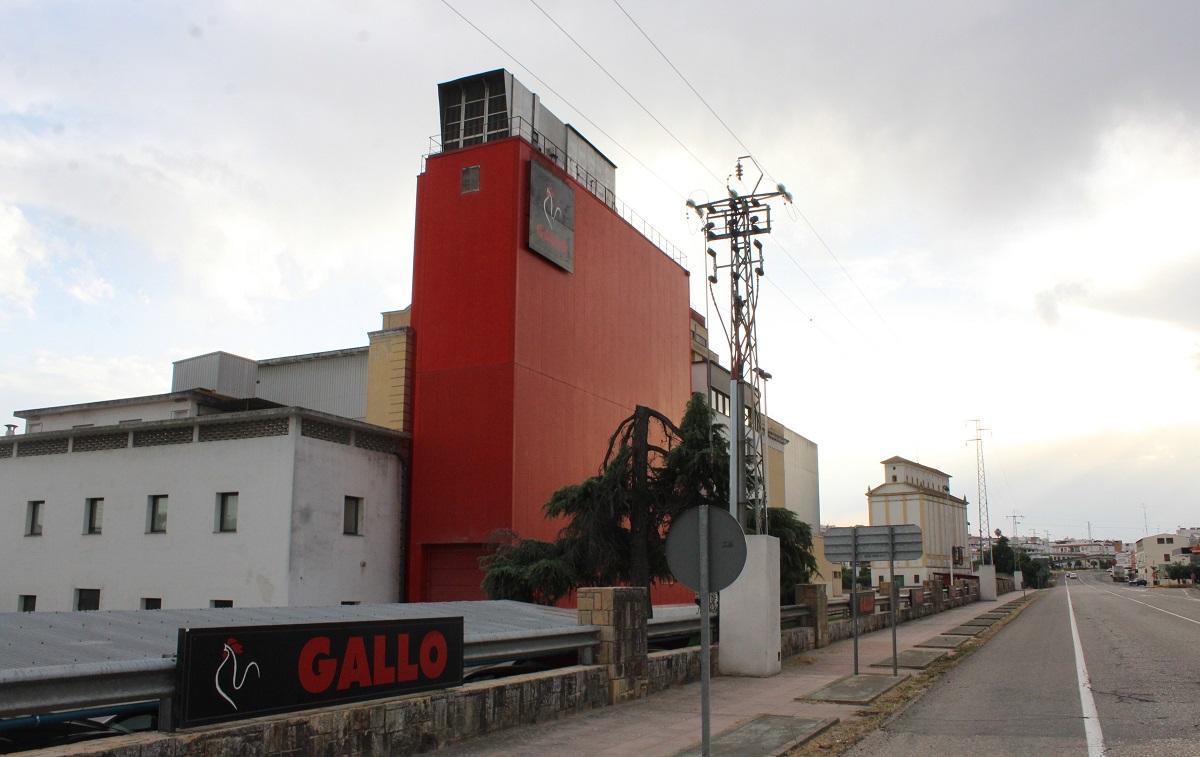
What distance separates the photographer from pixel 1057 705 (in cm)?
1212

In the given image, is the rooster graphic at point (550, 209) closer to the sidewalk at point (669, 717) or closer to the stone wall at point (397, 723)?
the sidewalk at point (669, 717)

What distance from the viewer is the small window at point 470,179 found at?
32.1 metres

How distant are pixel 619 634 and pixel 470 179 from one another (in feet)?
75.6

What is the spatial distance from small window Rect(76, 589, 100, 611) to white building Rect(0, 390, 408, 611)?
7cm

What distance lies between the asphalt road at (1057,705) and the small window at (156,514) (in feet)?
79.1

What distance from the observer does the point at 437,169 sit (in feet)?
109

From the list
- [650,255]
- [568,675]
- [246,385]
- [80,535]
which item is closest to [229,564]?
[80,535]

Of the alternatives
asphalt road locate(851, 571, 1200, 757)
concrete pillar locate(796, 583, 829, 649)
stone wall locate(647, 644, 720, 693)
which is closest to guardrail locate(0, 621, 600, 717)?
asphalt road locate(851, 571, 1200, 757)

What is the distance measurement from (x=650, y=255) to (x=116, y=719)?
35.1m

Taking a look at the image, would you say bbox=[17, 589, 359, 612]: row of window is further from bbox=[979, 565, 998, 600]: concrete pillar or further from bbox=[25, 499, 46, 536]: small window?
bbox=[979, 565, 998, 600]: concrete pillar

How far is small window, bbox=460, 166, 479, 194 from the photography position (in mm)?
32125

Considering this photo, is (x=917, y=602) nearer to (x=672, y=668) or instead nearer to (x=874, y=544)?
(x=874, y=544)

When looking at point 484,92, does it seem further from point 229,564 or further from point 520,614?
point 520,614

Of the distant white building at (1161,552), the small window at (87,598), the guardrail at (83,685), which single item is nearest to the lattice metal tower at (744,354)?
the guardrail at (83,685)
